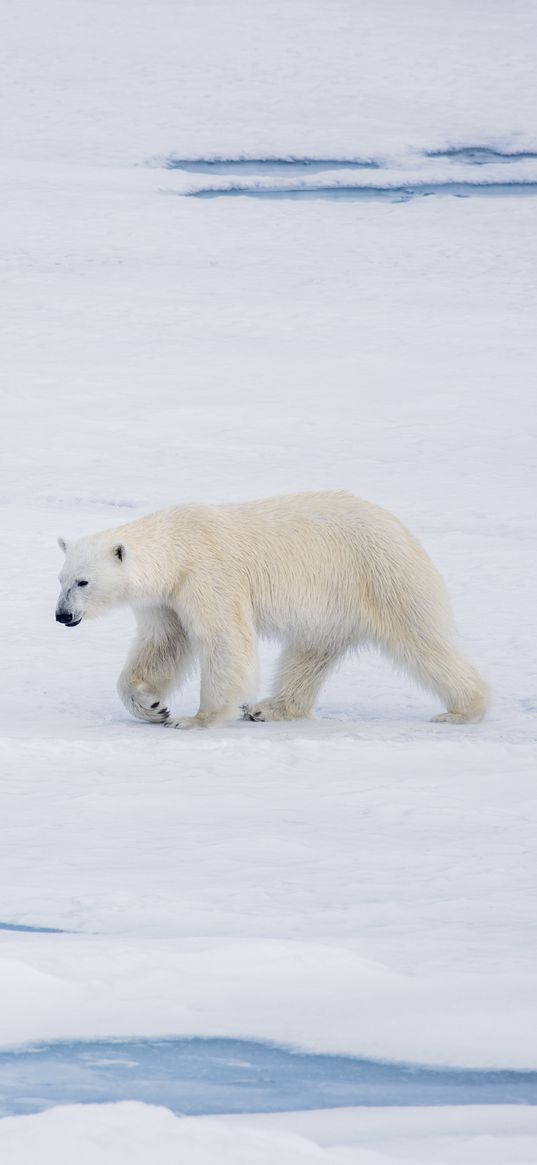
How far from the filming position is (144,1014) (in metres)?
2.24

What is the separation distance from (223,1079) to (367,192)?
934 centimetres

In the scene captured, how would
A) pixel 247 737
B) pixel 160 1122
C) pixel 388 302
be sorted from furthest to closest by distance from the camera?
1. pixel 388 302
2. pixel 247 737
3. pixel 160 1122

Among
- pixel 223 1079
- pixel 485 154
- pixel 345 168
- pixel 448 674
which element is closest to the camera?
pixel 223 1079

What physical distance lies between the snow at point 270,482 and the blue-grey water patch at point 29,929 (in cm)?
2

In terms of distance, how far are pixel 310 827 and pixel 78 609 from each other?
124 cm

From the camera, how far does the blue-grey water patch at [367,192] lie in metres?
10.7

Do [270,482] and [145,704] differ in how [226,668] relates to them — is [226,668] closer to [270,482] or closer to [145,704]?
[145,704]

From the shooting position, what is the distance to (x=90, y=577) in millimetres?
4121

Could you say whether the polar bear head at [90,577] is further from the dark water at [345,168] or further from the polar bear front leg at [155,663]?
the dark water at [345,168]

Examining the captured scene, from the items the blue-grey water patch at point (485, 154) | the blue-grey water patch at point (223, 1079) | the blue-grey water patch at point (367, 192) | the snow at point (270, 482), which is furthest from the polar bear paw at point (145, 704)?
the blue-grey water patch at point (485, 154)

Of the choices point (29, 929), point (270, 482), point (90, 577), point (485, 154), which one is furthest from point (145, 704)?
point (485, 154)

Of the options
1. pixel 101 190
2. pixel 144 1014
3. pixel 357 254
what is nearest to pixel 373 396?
pixel 357 254

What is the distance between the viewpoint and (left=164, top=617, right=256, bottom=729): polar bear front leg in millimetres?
4160

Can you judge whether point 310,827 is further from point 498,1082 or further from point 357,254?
point 357,254
